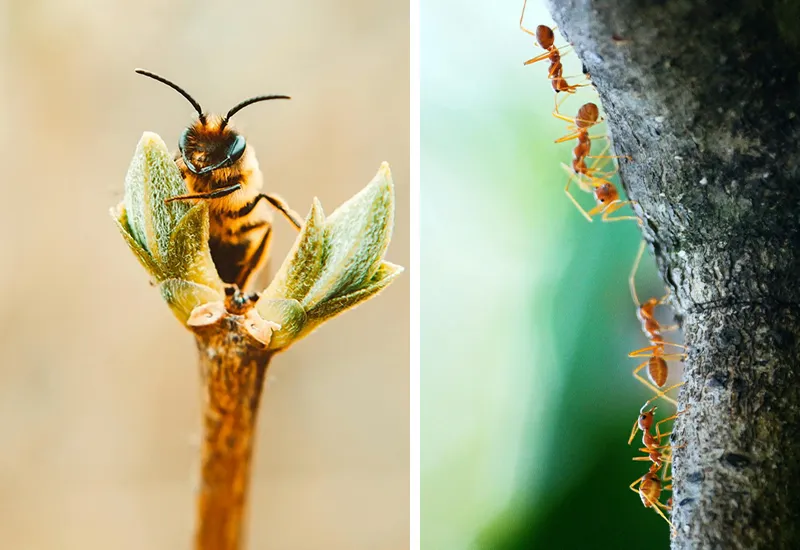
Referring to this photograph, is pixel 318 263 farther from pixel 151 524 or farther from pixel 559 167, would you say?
pixel 151 524

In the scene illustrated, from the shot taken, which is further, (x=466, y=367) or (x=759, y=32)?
(x=466, y=367)

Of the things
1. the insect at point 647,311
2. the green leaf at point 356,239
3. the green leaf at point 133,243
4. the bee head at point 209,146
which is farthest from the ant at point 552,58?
the green leaf at point 133,243

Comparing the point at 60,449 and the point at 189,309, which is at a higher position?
the point at 189,309

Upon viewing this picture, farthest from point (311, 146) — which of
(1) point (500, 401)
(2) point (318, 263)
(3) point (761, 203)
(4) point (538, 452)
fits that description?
(3) point (761, 203)

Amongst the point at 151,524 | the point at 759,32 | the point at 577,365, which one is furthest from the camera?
the point at 151,524

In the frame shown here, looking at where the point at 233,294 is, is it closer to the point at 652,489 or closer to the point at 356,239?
the point at 356,239

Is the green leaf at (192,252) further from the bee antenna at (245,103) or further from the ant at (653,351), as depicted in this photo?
the ant at (653,351)

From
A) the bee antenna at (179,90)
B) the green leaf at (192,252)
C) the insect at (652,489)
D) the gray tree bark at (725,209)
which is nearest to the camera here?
the gray tree bark at (725,209)

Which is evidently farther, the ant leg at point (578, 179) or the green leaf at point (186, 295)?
the green leaf at point (186, 295)
